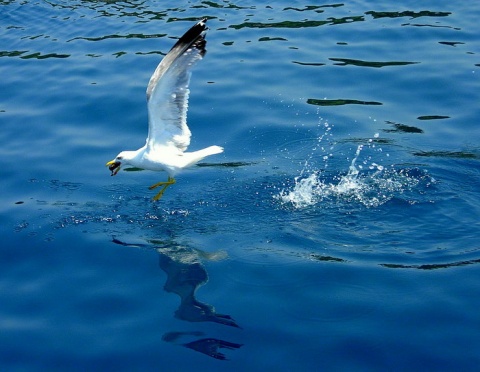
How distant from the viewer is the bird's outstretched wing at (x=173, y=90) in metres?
9.57

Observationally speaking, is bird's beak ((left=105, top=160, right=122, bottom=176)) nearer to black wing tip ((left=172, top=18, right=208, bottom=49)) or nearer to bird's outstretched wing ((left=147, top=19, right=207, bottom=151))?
bird's outstretched wing ((left=147, top=19, right=207, bottom=151))

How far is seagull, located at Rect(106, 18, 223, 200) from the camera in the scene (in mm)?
9586

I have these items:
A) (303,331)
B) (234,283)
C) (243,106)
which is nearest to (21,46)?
(243,106)

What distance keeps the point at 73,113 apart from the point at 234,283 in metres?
6.62

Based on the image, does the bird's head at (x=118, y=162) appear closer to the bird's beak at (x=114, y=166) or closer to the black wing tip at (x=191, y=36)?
the bird's beak at (x=114, y=166)

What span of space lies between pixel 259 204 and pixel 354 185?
142 centimetres

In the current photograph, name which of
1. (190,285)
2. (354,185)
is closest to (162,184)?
(190,285)

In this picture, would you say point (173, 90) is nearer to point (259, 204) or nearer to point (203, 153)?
point (203, 153)

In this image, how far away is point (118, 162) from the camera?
34.4 feet

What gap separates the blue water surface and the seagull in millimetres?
559

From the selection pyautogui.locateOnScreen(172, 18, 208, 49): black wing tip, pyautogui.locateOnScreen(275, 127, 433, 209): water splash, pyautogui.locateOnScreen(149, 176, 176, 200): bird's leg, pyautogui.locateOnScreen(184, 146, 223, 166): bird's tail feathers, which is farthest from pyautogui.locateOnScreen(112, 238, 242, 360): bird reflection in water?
pyautogui.locateOnScreen(172, 18, 208, 49): black wing tip

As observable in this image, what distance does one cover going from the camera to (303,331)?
7.52m

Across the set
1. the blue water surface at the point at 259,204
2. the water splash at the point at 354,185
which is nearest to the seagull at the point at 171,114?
the blue water surface at the point at 259,204

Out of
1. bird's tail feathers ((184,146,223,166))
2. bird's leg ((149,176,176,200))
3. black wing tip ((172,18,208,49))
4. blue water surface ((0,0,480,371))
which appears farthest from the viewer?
bird's leg ((149,176,176,200))
